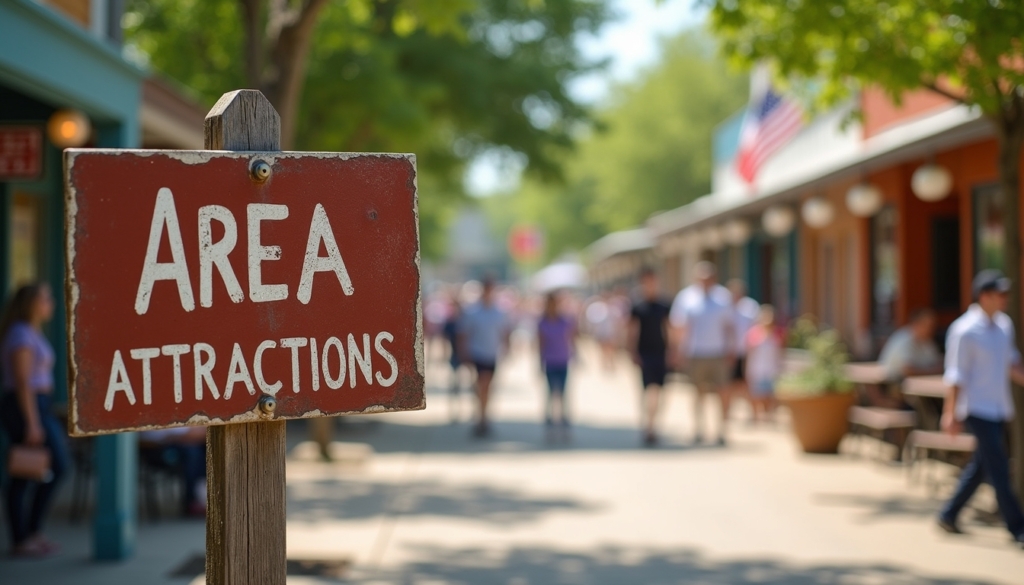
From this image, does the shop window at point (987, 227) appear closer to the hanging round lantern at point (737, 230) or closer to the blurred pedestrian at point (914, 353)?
the blurred pedestrian at point (914, 353)

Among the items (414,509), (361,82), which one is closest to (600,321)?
(361,82)

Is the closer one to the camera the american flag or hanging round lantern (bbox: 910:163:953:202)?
hanging round lantern (bbox: 910:163:953:202)

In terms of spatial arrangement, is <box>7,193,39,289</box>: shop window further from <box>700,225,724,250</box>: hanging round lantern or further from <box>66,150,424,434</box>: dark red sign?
<box>700,225,724,250</box>: hanging round lantern

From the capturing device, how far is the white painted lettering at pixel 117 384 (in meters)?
2.94

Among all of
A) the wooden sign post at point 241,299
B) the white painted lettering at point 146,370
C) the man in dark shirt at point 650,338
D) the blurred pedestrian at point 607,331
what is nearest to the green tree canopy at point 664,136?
the blurred pedestrian at point 607,331

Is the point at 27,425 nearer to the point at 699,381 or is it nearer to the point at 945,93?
the point at 945,93

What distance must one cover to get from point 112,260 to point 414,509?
24.1 ft

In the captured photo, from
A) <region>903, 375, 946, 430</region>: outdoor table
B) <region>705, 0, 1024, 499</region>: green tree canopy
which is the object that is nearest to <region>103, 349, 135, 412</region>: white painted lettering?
<region>705, 0, 1024, 499</region>: green tree canopy

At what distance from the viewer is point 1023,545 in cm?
815

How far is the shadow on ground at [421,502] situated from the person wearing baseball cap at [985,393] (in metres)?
2.91

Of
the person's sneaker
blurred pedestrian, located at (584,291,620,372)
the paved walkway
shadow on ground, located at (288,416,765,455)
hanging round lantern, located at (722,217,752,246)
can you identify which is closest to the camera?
the paved walkway

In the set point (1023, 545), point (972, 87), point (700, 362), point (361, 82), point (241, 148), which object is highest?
point (361, 82)

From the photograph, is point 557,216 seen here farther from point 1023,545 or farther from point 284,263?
point 284,263

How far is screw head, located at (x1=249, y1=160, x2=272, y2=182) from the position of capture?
10.4 ft
